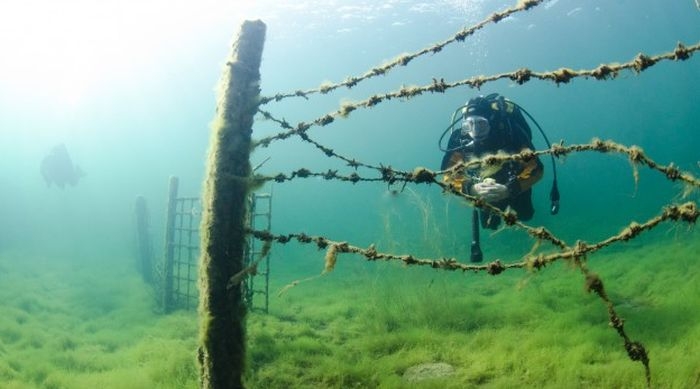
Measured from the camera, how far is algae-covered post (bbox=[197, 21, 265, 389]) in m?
2.68

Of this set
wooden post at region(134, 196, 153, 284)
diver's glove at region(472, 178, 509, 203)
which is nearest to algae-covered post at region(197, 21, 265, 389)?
diver's glove at region(472, 178, 509, 203)

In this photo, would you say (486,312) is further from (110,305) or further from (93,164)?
(93,164)

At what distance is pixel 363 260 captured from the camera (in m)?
19.8

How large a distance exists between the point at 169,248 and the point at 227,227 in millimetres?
10161

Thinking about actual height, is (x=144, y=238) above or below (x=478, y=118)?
below

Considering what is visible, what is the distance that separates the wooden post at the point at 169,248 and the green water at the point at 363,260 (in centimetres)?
67

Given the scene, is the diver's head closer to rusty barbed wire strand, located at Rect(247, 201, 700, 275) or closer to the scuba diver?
the scuba diver

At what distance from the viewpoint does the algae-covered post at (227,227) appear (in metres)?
2.68

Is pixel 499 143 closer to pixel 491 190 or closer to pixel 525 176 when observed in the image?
pixel 525 176

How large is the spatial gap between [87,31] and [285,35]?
69.8 ft

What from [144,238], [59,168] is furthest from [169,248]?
[59,168]

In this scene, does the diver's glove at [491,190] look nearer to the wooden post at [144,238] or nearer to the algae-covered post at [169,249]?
the algae-covered post at [169,249]

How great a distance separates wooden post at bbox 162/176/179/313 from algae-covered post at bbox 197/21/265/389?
9.85 meters

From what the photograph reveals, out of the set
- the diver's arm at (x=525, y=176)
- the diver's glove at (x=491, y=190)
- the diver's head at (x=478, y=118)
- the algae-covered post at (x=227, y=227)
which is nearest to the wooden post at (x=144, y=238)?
the diver's head at (x=478, y=118)
